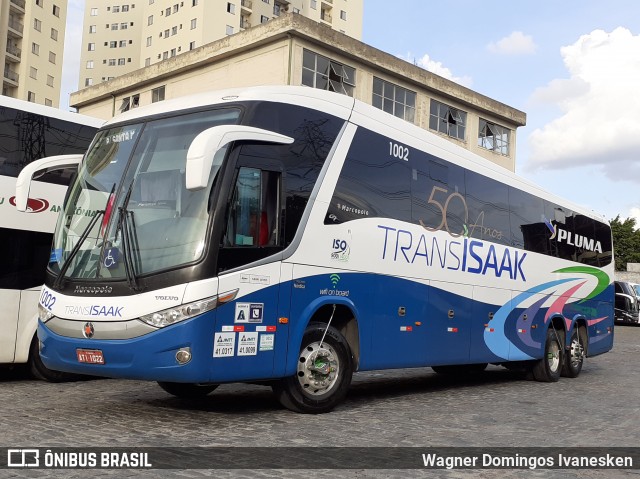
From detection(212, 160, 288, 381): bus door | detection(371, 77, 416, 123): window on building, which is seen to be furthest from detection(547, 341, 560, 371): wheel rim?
detection(371, 77, 416, 123): window on building

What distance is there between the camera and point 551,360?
47.8 ft

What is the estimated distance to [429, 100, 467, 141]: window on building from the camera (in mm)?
43031

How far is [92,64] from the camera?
10438 centimetres

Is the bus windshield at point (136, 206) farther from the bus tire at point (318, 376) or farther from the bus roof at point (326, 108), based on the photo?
the bus tire at point (318, 376)

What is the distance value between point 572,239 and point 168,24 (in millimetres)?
75354

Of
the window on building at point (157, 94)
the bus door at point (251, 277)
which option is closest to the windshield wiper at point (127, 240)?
the bus door at point (251, 277)

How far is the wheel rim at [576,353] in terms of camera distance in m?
15.3

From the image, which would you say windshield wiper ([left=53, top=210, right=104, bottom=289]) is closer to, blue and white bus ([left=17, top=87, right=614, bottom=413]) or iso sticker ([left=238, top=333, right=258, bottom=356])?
blue and white bus ([left=17, top=87, right=614, bottom=413])

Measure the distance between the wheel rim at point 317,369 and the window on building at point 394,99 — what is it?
3060 cm

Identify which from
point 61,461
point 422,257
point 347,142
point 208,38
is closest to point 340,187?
point 347,142

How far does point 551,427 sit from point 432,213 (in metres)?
3.58

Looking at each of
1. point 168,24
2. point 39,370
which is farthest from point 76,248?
point 168,24

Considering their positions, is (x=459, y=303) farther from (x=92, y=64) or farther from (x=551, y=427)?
(x=92, y=64)

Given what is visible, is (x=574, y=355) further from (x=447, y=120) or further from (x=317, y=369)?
(x=447, y=120)
